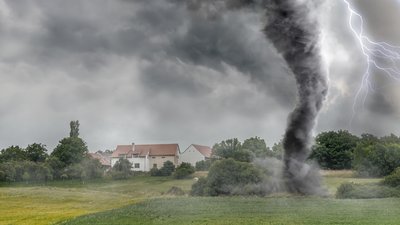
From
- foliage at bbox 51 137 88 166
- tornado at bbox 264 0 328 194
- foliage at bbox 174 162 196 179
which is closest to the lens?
tornado at bbox 264 0 328 194

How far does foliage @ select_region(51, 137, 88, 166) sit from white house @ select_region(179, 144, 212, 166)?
94.9 ft

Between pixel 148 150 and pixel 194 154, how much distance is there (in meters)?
12.3

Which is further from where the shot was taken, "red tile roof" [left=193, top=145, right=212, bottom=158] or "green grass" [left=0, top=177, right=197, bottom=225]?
"red tile roof" [left=193, top=145, right=212, bottom=158]

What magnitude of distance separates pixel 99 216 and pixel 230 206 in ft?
43.9

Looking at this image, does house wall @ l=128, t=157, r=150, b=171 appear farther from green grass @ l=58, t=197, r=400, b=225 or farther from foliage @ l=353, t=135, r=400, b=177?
green grass @ l=58, t=197, r=400, b=225

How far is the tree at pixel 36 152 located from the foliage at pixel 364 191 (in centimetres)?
8008

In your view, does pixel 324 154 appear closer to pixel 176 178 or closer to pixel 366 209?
pixel 176 178

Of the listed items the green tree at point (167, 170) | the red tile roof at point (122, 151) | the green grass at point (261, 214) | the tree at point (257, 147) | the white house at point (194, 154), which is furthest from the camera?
the white house at point (194, 154)

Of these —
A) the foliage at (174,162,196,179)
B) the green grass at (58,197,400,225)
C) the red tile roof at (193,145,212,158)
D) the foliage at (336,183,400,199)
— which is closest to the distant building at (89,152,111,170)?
the red tile roof at (193,145,212,158)

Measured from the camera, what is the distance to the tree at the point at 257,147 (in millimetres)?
81188

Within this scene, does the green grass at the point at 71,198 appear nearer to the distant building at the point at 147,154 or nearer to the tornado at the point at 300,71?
the tornado at the point at 300,71

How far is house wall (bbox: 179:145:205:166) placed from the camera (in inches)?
4821


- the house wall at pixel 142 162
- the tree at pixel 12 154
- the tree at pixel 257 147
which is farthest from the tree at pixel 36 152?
the tree at pixel 257 147

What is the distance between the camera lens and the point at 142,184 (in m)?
85.1
